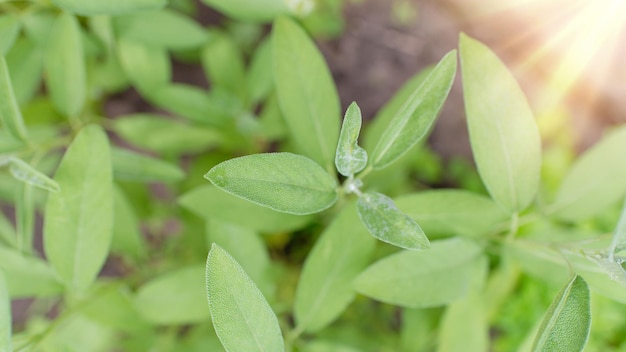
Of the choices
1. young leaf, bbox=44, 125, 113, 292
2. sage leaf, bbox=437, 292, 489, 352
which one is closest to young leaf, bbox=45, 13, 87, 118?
young leaf, bbox=44, 125, 113, 292

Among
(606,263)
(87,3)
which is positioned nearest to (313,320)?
(606,263)

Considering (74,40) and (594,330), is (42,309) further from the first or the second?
(594,330)

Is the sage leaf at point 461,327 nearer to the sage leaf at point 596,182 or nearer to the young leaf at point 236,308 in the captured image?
the sage leaf at point 596,182

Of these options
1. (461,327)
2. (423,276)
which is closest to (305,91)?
(423,276)

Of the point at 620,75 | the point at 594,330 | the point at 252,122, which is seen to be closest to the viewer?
the point at 252,122

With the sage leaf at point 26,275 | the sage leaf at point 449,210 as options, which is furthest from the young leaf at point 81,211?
the sage leaf at point 449,210

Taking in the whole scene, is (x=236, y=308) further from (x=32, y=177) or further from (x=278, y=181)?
(x=32, y=177)

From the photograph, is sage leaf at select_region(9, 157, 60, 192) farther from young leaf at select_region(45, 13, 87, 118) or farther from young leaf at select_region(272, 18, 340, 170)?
young leaf at select_region(272, 18, 340, 170)
